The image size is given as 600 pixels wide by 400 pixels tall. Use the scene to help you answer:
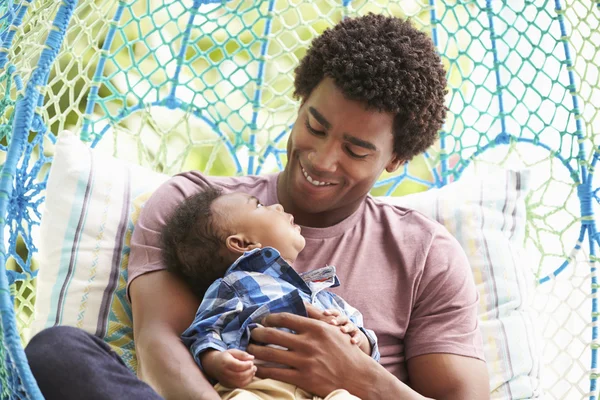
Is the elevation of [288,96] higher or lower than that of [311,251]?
higher

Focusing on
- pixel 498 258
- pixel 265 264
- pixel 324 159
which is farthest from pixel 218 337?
pixel 498 258

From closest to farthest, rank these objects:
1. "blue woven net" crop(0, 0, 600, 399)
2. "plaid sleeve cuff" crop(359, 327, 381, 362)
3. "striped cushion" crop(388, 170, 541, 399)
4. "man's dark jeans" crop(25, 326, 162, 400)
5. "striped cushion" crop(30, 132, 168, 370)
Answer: "man's dark jeans" crop(25, 326, 162, 400) → "plaid sleeve cuff" crop(359, 327, 381, 362) → "striped cushion" crop(30, 132, 168, 370) → "striped cushion" crop(388, 170, 541, 399) → "blue woven net" crop(0, 0, 600, 399)

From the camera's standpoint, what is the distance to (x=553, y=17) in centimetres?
221

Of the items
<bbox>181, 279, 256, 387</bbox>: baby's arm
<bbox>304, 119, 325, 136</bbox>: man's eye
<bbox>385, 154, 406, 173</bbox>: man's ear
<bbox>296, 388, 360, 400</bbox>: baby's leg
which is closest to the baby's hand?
<bbox>181, 279, 256, 387</bbox>: baby's arm

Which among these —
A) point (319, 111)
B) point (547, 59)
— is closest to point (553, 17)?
point (547, 59)

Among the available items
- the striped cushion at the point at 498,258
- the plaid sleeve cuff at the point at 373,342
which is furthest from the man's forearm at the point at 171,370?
the striped cushion at the point at 498,258

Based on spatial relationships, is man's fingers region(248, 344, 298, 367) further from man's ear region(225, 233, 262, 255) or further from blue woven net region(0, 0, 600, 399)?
blue woven net region(0, 0, 600, 399)

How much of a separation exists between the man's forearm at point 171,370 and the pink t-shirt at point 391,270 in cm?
19

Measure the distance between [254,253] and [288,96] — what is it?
1.09 m

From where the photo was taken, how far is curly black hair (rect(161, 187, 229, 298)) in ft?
4.64

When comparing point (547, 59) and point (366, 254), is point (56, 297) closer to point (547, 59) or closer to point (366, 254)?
point (366, 254)

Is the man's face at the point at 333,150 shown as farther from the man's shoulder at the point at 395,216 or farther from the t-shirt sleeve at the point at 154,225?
the t-shirt sleeve at the point at 154,225

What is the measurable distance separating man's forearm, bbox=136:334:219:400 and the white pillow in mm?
246

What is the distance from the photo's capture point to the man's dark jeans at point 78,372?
1095mm
